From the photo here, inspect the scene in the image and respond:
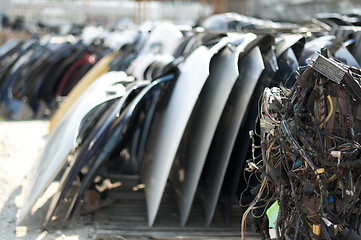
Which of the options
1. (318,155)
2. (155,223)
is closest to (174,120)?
(155,223)

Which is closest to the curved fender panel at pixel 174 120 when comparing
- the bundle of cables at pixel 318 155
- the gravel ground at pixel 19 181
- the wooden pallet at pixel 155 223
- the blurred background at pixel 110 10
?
the wooden pallet at pixel 155 223

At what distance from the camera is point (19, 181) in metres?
4.44

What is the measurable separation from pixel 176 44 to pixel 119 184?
5.76ft

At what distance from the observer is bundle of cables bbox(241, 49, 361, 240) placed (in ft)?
7.43

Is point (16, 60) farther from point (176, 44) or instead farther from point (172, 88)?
point (172, 88)

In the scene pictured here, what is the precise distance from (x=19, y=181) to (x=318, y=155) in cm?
302

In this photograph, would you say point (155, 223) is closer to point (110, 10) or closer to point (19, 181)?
point (19, 181)

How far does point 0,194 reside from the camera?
4047mm

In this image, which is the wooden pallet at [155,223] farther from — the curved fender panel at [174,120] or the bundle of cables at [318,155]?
the bundle of cables at [318,155]

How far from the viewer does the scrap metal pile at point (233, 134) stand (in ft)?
7.57

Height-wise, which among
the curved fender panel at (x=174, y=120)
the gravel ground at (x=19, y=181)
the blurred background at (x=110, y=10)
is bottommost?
the blurred background at (x=110, y=10)

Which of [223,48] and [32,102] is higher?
[223,48]

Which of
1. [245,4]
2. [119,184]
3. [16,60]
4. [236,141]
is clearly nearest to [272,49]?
[236,141]

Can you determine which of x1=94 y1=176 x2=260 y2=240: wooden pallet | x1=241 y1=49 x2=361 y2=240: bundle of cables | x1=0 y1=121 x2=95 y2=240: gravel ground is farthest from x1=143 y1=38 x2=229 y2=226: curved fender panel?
x1=241 y1=49 x2=361 y2=240: bundle of cables
